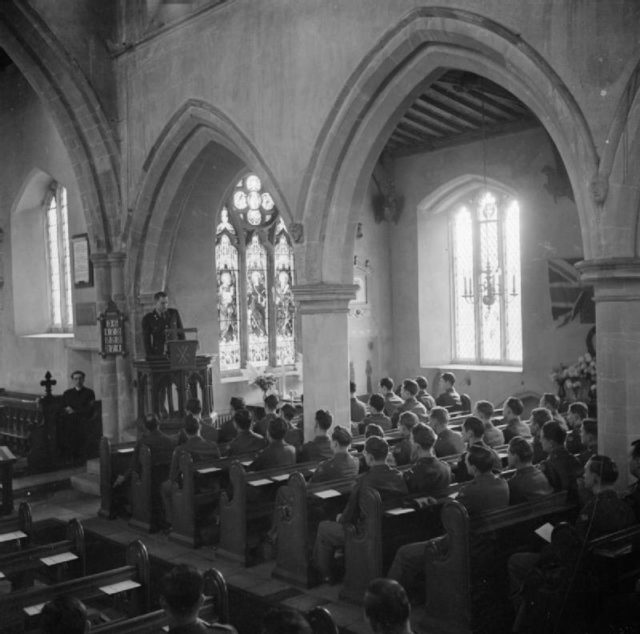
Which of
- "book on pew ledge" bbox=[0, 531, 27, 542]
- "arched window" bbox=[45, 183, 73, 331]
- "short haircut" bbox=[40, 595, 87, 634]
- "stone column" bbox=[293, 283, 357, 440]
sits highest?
"arched window" bbox=[45, 183, 73, 331]

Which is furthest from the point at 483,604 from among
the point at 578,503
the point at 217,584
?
the point at 217,584

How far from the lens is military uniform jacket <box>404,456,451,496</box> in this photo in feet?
21.3

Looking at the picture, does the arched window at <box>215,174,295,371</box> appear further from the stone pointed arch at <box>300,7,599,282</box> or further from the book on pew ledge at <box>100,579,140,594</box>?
the book on pew ledge at <box>100,579,140,594</box>

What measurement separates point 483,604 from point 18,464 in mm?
9391

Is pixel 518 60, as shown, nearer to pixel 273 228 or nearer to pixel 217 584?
pixel 217 584

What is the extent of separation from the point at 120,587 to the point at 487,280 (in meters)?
10.7

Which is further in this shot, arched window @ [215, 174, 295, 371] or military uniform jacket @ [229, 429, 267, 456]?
arched window @ [215, 174, 295, 371]

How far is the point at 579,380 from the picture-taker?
11.2 meters

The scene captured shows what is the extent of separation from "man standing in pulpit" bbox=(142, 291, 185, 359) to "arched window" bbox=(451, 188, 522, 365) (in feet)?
18.0

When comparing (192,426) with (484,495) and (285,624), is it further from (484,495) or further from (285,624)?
(285,624)

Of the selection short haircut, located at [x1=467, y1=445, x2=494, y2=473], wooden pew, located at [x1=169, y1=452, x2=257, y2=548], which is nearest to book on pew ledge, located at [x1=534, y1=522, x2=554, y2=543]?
short haircut, located at [x1=467, y1=445, x2=494, y2=473]

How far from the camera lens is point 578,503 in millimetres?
5844

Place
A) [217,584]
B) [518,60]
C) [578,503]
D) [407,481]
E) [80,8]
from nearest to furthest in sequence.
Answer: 1. [217,584]
2. [578,503]
3. [407,481]
4. [518,60]
5. [80,8]

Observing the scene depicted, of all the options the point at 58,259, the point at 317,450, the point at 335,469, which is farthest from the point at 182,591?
the point at 58,259
